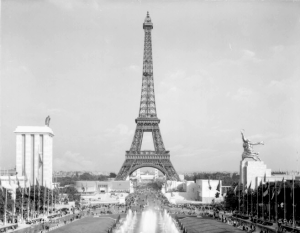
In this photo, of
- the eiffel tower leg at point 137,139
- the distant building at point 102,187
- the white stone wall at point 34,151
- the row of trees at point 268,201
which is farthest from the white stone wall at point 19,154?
the row of trees at point 268,201

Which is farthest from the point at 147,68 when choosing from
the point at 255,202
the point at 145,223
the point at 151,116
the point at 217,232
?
the point at 217,232

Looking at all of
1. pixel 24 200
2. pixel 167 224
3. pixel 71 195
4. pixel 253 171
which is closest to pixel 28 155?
pixel 71 195

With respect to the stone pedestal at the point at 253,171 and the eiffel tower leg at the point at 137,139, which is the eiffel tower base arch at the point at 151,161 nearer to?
the eiffel tower leg at the point at 137,139

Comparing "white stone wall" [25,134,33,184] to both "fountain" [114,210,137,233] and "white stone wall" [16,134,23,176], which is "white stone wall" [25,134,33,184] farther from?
"fountain" [114,210,137,233]

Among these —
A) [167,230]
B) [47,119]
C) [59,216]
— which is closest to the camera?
[167,230]

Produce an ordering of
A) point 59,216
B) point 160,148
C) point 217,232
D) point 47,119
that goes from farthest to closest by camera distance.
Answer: point 160,148 < point 47,119 < point 59,216 < point 217,232

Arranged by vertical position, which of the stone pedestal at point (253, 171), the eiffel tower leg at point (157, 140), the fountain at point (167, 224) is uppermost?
the eiffel tower leg at point (157, 140)

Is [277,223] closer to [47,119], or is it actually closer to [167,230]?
[167,230]

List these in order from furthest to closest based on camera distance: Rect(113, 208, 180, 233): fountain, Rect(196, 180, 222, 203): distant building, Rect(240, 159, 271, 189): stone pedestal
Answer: Rect(196, 180, 222, 203): distant building
Rect(240, 159, 271, 189): stone pedestal
Rect(113, 208, 180, 233): fountain

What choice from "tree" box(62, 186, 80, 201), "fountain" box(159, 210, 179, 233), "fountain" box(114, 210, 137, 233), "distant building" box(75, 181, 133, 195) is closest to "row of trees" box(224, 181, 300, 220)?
"fountain" box(159, 210, 179, 233)
